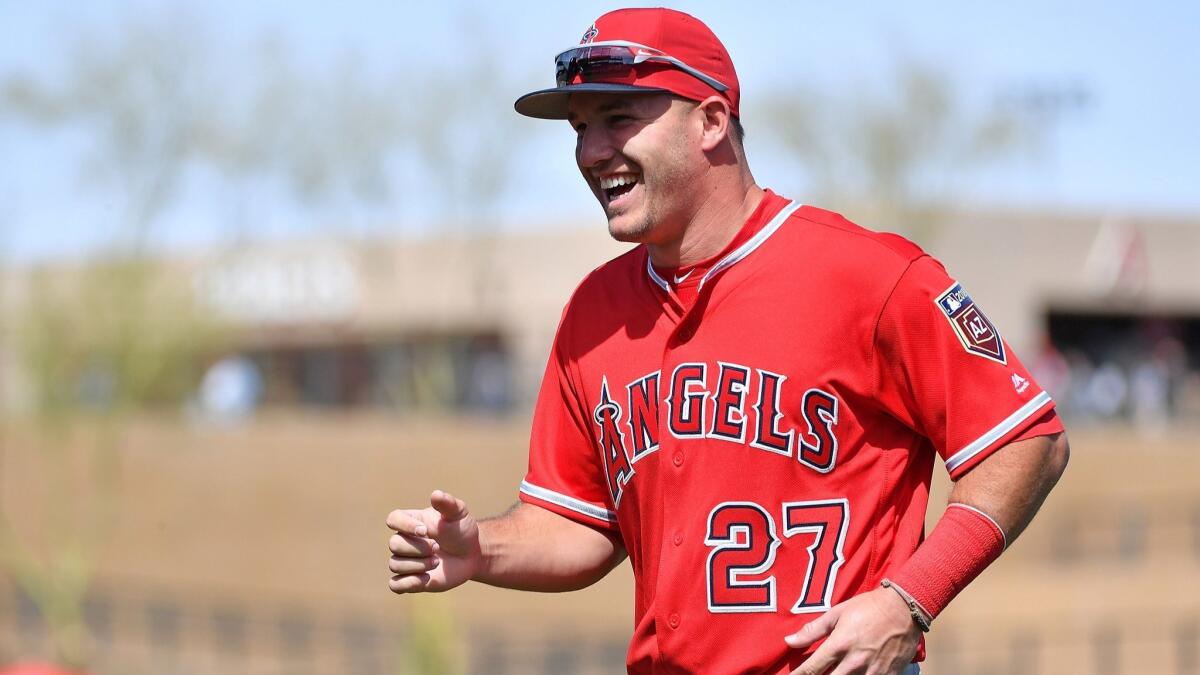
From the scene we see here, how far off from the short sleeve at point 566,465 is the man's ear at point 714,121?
0.63 meters

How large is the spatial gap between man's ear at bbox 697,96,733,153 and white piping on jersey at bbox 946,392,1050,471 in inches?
33.4

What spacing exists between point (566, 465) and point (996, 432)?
110cm

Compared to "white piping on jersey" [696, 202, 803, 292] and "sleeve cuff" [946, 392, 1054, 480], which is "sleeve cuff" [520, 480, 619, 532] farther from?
"sleeve cuff" [946, 392, 1054, 480]

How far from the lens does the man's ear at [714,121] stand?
344cm

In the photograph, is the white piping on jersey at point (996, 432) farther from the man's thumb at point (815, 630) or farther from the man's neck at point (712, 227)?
the man's neck at point (712, 227)

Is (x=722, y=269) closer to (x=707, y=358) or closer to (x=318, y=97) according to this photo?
(x=707, y=358)

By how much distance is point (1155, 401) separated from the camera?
2797cm

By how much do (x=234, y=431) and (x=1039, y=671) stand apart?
622 inches

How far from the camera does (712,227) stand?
3.51 metres

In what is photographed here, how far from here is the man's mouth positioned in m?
3.43

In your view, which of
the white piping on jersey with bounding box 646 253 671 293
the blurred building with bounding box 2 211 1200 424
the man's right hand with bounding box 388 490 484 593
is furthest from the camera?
the blurred building with bounding box 2 211 1200 424

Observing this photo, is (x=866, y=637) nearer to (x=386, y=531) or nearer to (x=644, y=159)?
(x=644, y=159)

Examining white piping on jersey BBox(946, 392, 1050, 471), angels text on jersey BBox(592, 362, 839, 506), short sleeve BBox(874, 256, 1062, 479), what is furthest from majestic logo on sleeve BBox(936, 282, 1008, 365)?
angels text on jersey BBox(592, 362, 839, 506)

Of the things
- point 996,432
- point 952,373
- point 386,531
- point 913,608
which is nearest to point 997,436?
point 996,432
